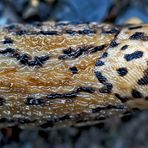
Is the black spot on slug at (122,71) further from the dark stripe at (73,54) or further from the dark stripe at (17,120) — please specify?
the dark stripe at (17,120)

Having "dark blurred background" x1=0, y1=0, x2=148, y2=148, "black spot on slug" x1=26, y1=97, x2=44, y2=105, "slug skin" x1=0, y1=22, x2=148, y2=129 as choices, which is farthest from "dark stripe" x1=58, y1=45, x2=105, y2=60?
"dark blurred background" x1=0, y1=0, x2=148, y2=148

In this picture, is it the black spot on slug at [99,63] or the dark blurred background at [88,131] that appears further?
the dark blurred background at [88,131]

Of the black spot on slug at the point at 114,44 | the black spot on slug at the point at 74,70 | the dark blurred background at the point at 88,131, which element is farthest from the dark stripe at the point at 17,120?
the dark blurred background at the point at 88,131

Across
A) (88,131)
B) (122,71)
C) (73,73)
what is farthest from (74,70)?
(88,131)

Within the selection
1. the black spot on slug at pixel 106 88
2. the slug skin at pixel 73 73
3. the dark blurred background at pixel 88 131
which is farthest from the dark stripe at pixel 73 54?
the dark blurred background at pixel 88 131

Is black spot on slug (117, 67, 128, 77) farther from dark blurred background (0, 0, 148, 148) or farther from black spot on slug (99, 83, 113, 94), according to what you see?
dark blurred background (0, 0, 148, 148)

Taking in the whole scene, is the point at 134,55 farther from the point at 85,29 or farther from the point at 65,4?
the point at 65,4

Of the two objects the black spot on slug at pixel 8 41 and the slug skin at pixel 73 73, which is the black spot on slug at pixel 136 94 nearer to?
the slug skin at pixel 73 73

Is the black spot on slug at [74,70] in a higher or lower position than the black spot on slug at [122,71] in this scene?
higher

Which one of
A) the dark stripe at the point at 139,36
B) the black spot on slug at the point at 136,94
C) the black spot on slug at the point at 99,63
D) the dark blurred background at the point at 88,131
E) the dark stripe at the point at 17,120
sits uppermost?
the dark blurred background at the point at 88,131

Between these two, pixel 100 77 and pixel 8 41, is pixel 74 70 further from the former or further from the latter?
pixel 8 41
